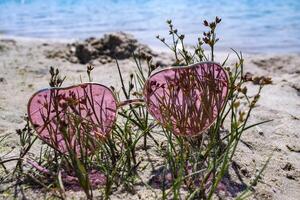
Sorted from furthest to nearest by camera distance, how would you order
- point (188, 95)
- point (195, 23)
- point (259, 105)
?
point (195, 23), point (259, 105), point (188, 95)

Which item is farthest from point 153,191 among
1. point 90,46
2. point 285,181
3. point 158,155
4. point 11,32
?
point 11,32

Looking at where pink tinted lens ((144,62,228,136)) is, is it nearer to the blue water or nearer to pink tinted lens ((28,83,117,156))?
pink tinted lens ((28,83,117,156))

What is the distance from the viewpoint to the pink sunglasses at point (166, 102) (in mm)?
1953

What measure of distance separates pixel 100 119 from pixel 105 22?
9916mm

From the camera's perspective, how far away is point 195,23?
9.98 metres

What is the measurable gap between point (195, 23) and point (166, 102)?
27.0ft

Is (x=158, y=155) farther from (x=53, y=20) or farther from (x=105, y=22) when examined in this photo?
(x=53, y=20)

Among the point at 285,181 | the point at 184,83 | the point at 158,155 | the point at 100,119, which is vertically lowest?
the point at 285,181

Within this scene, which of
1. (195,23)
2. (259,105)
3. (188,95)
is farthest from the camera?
(195,23)

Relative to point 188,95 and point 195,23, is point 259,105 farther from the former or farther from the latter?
point 195,23

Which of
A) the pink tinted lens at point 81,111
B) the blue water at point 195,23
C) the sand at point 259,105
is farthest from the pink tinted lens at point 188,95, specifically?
the blue water at point 195,23

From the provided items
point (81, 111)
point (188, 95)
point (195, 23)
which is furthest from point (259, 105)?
point (195, 23)

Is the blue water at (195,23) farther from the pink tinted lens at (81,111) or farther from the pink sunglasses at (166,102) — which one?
the pink tinted lens at (81,111)

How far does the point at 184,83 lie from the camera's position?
6.48 feet
